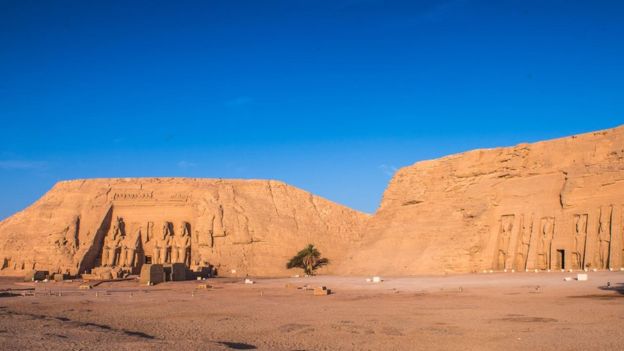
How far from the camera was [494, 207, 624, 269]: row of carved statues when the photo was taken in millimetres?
26406

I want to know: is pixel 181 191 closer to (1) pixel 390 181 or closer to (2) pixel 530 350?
(1) pixel 390 181

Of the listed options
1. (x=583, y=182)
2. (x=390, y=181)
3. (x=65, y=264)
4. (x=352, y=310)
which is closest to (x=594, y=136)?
(x=583, y=182)

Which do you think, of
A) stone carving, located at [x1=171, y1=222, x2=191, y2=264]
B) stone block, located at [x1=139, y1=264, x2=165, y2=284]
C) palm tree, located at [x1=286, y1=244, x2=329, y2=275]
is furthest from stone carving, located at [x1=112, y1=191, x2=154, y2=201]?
stone block, located at [x1=139, y1=264, x2=165, y2=284]

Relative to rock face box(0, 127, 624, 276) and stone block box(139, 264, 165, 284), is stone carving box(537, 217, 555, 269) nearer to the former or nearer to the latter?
rock face box(0, 127, 624, 276)

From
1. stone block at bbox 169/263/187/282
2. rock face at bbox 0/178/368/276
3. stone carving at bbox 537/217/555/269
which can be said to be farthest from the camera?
rock face at bbox 0/178/368/276

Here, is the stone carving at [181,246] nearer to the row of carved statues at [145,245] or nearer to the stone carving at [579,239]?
the row of carved statues at [145,245]

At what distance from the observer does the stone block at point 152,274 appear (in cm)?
3379

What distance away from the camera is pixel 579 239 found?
90.5 feet

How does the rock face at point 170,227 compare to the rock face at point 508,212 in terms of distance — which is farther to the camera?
the rock face at point 170,227

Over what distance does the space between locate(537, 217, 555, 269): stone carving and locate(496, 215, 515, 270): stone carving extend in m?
2.04

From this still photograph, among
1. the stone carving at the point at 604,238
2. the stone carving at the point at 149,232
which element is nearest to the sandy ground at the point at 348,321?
the stone carving at the point at 604,238

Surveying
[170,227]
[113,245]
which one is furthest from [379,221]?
[113,245]

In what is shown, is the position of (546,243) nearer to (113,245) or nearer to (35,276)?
(35,276)

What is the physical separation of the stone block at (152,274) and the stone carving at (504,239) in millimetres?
19474
